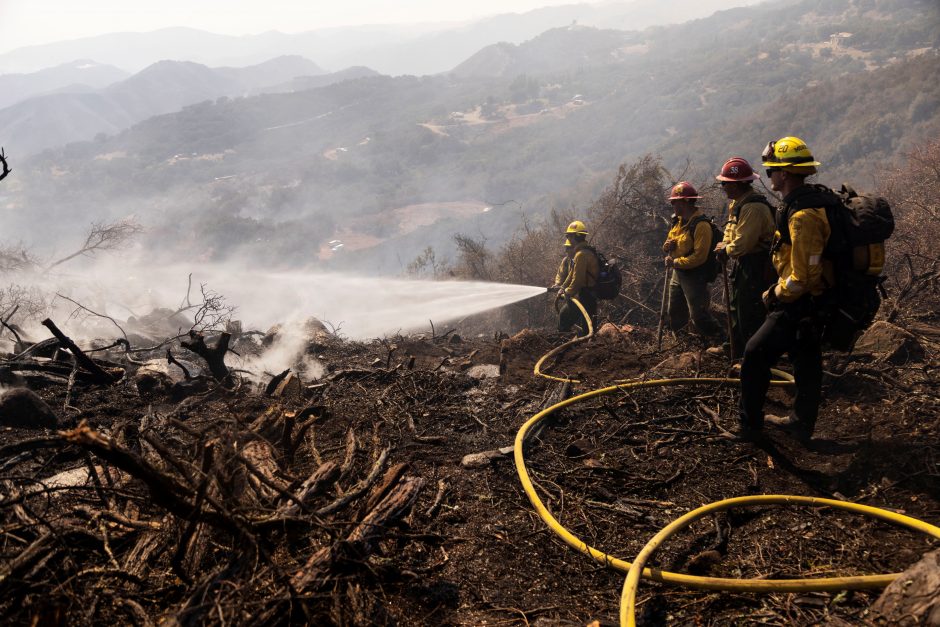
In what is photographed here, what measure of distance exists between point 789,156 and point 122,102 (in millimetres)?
111287

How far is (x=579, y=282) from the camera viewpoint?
775 cm

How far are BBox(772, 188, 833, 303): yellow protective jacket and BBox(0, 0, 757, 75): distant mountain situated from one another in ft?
575

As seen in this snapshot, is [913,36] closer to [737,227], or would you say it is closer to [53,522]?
[737,227]

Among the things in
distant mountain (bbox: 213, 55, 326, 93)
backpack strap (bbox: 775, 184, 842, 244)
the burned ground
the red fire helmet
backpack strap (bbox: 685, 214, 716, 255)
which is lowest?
the burned ground

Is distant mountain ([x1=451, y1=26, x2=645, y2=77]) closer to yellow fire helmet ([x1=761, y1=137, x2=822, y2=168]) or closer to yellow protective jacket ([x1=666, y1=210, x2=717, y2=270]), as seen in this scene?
yellow protective jacket ([x1=666, y1=210, x2=717, y2=270])

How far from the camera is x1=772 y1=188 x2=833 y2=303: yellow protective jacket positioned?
10.6 feet

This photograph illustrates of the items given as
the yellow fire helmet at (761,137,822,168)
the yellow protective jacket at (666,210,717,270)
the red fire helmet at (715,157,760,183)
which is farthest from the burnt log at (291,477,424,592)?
the yellow protective jacket at (666,210,717,270)

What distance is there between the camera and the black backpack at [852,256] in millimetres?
3160

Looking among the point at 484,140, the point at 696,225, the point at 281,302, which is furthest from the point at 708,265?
the point at 484,140

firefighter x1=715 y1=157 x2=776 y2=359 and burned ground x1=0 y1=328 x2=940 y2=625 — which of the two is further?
firefighter x1=715 y1=157 x2=776 y2=359

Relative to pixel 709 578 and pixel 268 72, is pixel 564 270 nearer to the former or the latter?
pixel 709 578

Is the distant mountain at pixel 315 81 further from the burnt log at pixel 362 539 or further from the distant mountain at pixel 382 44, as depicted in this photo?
the burnt log at pixel 362 539

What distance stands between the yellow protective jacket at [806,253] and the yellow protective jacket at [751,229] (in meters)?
1.07

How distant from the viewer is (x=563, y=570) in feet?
9.18
